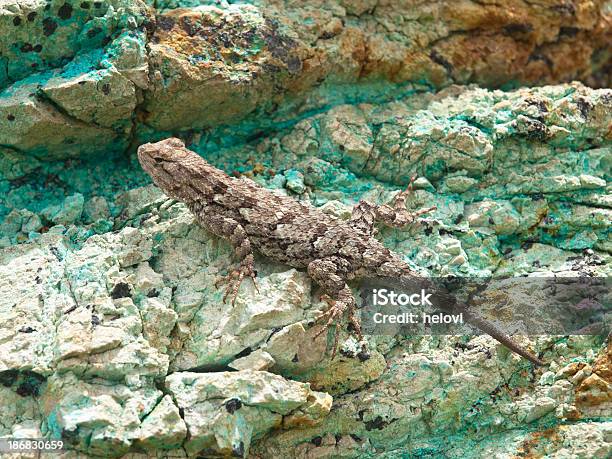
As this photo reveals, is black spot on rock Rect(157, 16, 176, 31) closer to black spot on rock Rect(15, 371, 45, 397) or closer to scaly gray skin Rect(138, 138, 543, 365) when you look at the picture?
scaly gray skin Rect(138, 138, 543, 365)

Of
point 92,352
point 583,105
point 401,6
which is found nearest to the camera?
point 92,352

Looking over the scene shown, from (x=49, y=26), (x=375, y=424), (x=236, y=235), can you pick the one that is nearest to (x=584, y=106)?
(x=236, y=235)

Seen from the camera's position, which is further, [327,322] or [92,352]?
[327,322]

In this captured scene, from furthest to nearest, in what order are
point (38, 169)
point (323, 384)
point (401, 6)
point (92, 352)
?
point (401, 6) → point (38, 169) → point (323, 384) → point (92, 352)

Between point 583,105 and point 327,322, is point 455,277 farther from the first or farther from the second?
point 583,105

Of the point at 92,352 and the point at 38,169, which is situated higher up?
the point at 38,169

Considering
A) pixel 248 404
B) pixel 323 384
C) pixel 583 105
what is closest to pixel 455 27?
pixel 583 105

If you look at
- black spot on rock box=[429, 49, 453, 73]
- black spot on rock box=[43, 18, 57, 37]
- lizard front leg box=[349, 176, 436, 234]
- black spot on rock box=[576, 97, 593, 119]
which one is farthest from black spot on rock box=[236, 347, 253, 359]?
black spot on rock box=[576, 97, 593, 119]
